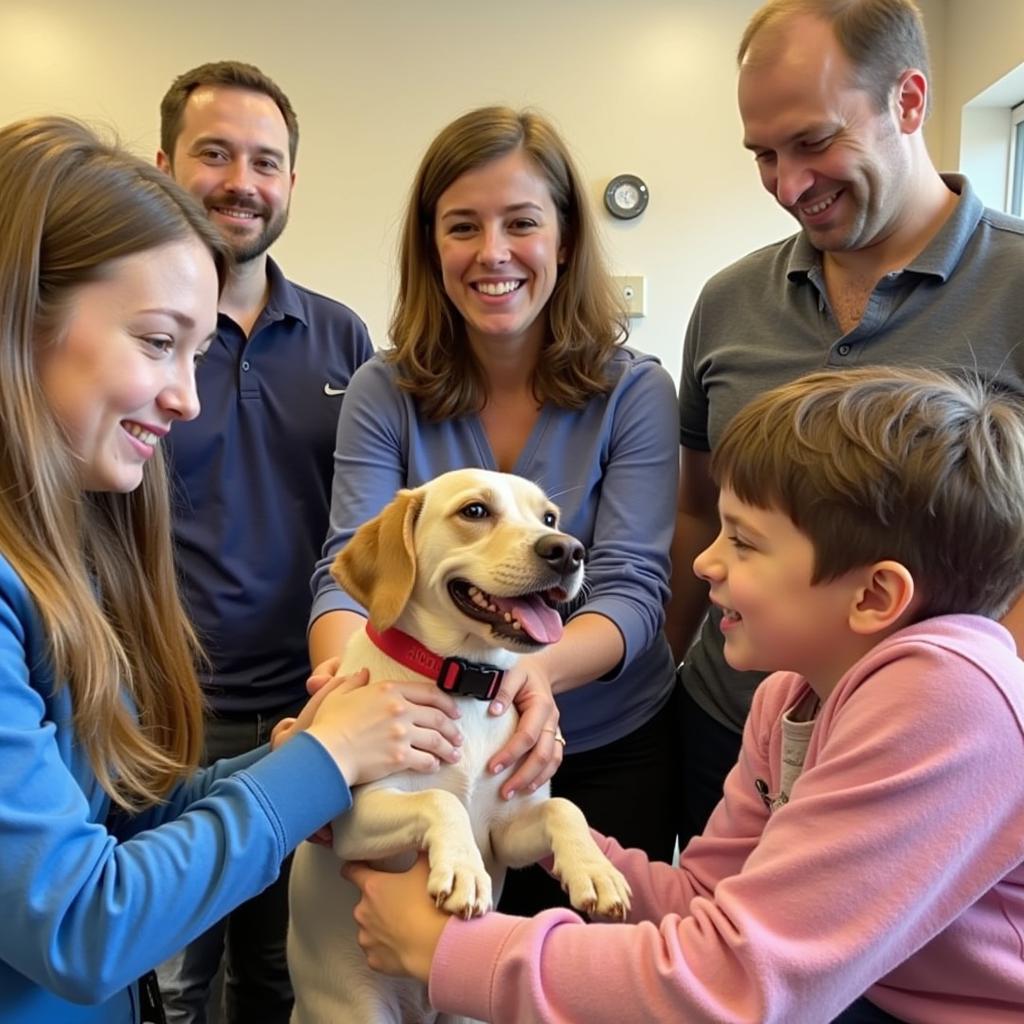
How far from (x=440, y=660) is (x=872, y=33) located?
3.74ft

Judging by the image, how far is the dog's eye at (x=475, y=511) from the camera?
135 centimetres

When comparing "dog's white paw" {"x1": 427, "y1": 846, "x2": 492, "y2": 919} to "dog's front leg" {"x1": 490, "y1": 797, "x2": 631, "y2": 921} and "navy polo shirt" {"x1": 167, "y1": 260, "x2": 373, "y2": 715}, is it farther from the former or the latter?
"navy polo shirt" {"x1": 167, "y1": 260, "x2": 373, "y2": 715}

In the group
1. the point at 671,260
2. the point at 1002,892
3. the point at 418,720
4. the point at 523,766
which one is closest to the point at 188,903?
the point at 418,720

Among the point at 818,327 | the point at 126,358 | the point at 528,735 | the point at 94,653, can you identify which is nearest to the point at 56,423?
the point at 126,358

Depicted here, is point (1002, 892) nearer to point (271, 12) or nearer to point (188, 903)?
point (188, 903)

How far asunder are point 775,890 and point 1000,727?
9.2 inches

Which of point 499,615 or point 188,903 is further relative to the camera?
point 499,615

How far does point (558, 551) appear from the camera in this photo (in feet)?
Answer: 4.23

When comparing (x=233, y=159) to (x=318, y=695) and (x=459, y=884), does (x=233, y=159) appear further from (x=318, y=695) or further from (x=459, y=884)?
(x=459, y=884)

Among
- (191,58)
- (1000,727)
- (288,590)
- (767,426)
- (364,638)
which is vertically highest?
(191,58)

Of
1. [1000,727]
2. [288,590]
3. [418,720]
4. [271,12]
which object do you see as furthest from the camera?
[271,12]

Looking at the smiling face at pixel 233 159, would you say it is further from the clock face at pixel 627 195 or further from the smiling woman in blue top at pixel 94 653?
the clock face at pixel 627 195

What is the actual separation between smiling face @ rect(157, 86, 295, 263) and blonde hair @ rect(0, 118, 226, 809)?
91cm

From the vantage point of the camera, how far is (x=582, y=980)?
0.87 m
